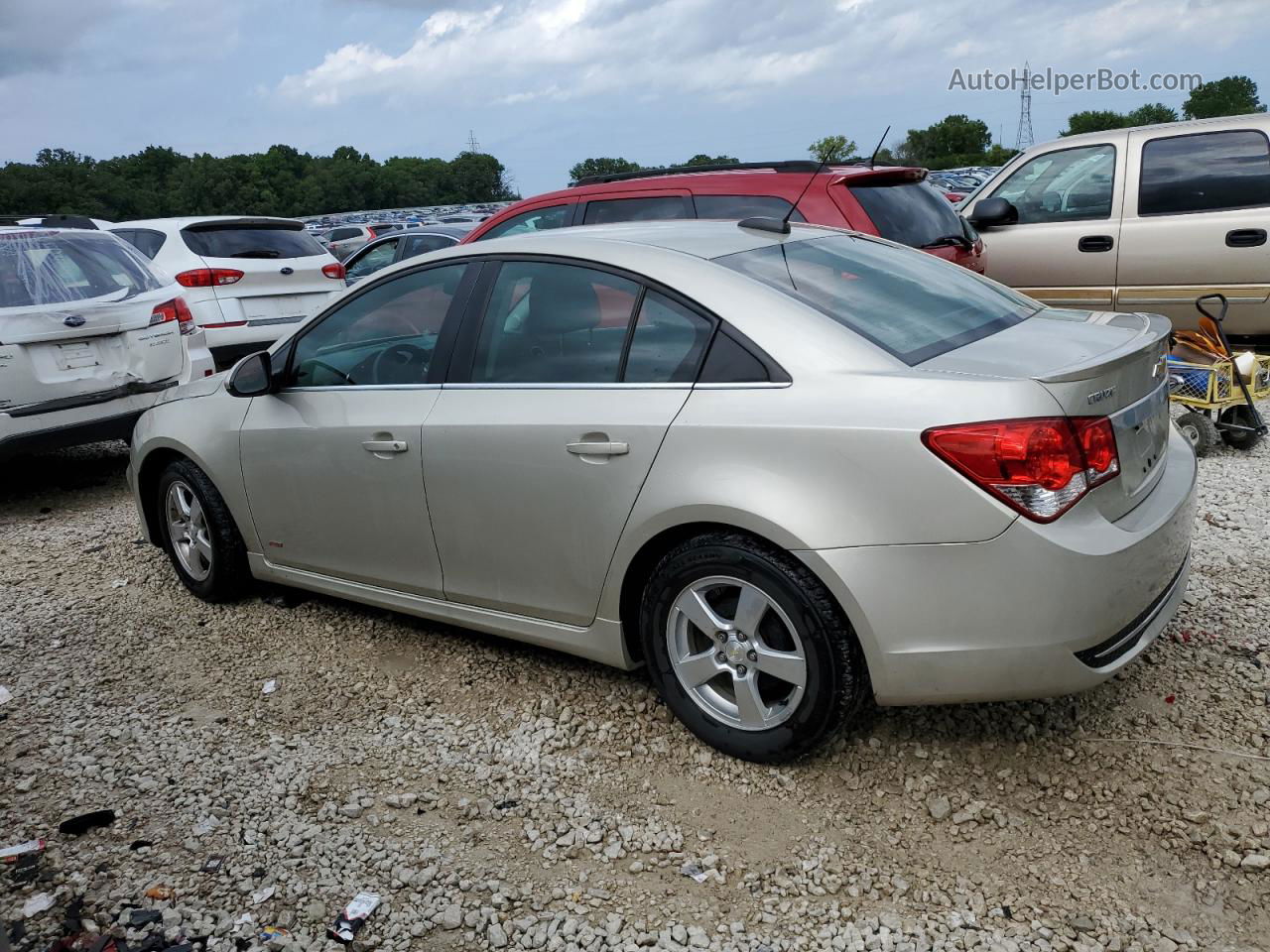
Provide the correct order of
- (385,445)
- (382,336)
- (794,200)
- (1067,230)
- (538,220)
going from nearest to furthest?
(385,445) → (382,336) → (794,200) → (538,220) → (1067,230)

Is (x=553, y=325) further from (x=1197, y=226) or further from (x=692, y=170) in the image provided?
(x=1197, y=226)

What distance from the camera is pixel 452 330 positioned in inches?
148

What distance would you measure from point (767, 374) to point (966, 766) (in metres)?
1.30

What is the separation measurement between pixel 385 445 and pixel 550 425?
76cm

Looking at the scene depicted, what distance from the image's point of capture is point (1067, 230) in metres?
7.70

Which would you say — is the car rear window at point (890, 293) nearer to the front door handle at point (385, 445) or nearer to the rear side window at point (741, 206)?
the front door handle at point (385, 445)

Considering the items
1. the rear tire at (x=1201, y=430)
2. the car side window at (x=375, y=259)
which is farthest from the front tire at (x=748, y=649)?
the car side window at (x=375, y=259)

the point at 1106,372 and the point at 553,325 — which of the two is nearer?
the point at 1106,372

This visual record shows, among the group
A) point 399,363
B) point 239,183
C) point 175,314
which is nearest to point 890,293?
point 399,363

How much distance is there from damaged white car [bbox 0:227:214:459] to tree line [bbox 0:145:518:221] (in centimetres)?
3760

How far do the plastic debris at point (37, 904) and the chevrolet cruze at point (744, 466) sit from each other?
150cm

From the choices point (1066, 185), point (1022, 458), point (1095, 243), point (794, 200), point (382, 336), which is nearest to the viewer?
point (1022, 458)

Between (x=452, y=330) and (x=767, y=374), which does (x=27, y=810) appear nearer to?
(x=452, y=330)

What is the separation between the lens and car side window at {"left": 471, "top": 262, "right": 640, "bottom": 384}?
336 centimetres
